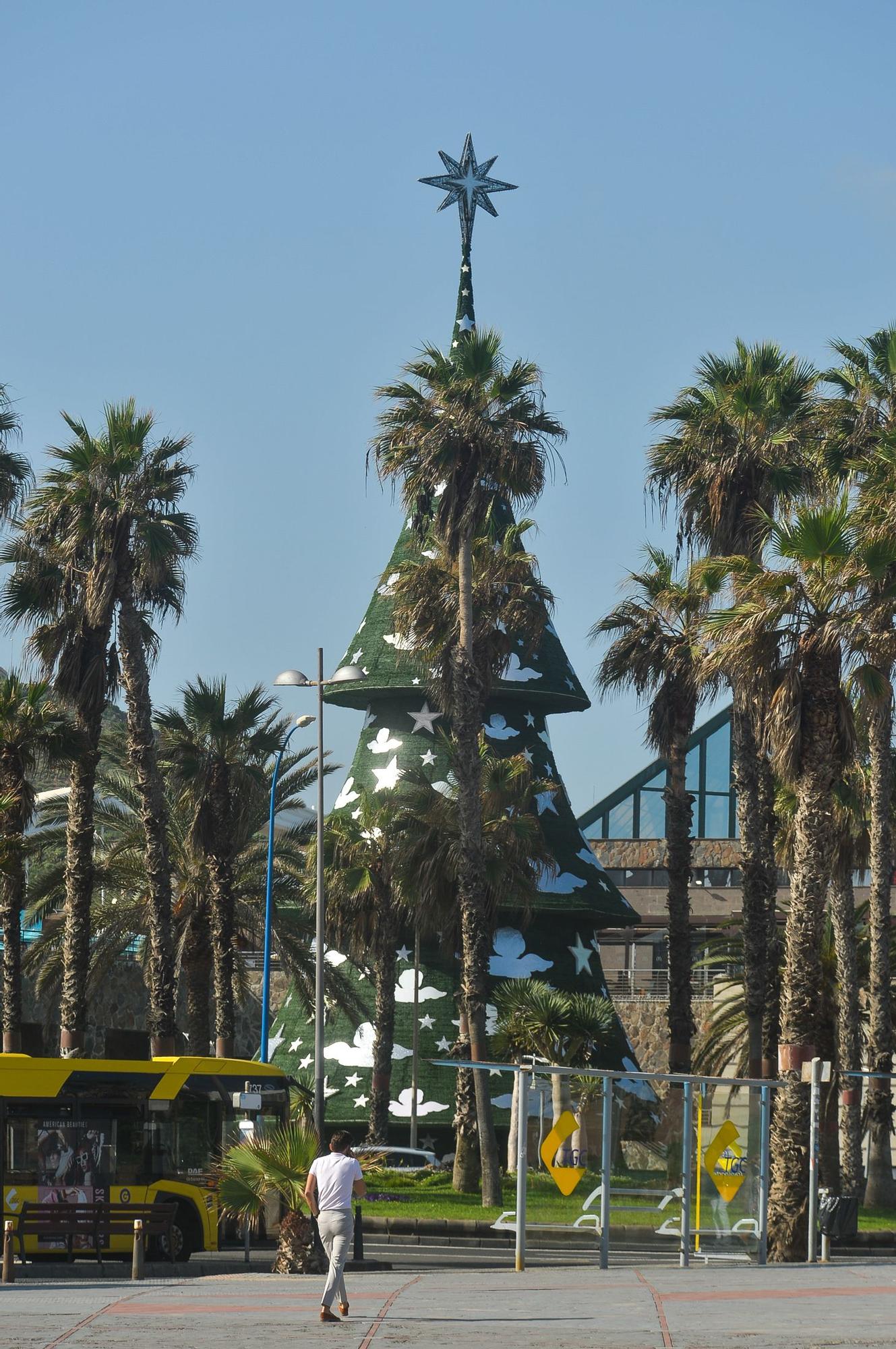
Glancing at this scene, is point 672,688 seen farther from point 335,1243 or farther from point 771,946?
point 335,1243

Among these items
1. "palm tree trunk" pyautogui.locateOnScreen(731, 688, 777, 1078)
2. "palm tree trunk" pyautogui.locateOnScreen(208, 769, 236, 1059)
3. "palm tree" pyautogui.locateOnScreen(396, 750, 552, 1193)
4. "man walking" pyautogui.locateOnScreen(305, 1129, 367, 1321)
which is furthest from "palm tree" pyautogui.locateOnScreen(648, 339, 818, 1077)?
"man walking" pyautogui.locateOnScreen(305, 1129, 367, 1321)

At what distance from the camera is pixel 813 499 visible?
127ft

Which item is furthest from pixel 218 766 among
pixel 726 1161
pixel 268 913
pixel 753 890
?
pixel 726 1161

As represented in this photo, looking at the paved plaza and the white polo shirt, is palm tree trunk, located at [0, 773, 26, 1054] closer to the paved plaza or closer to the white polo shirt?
the paved plaza

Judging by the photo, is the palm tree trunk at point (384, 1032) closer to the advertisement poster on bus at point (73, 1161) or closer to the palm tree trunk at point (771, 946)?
the palm tree trunk at point (771, 946)

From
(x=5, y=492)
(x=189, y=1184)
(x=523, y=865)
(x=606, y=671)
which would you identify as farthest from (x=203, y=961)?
(x=189, y=1184)

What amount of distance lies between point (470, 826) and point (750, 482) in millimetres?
8833

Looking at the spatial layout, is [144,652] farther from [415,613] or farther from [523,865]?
[523,865]

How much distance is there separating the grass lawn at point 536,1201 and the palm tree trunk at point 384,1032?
4.05 meters

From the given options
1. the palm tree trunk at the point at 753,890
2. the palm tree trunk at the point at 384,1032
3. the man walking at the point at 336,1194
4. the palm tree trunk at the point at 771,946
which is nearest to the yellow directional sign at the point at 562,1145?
the man walking at the point at 336,1194

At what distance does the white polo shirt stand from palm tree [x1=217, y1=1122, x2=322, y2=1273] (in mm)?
6636

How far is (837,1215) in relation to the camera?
28828 mm

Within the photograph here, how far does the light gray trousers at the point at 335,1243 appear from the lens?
14469mm

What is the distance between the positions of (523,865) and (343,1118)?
30.0 feet
